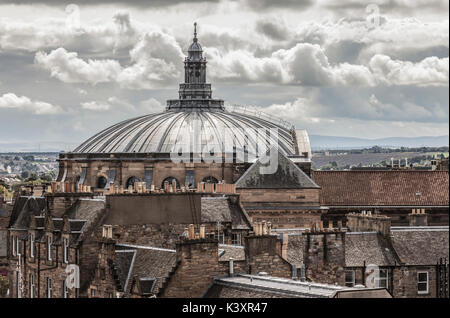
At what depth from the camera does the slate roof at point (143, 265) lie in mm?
48716

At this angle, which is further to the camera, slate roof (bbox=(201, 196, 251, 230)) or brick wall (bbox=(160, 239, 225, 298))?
slate roof (bbox=(201, 196, 251, 230))

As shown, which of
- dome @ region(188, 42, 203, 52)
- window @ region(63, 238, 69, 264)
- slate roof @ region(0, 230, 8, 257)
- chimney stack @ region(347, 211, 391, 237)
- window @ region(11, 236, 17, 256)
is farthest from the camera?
dome @ region(188, 42, 203, 52)

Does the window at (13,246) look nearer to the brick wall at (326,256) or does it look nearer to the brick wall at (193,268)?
the brick wall at (326,256)

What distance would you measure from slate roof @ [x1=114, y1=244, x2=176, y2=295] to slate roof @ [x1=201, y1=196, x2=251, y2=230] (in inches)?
539

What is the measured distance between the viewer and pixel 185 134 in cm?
12269

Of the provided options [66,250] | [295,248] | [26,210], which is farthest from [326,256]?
[26,210]

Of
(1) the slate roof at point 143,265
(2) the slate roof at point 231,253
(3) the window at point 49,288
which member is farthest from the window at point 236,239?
(1) the slate roof at point 143,265

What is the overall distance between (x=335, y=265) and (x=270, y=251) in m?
14.4

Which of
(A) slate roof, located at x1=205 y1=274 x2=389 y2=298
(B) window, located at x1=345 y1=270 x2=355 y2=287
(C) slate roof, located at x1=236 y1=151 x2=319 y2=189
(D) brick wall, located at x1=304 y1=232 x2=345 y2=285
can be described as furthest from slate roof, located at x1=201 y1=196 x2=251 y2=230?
(C) slate roof, located at x1=236 y1=151 x2=319 y2=189

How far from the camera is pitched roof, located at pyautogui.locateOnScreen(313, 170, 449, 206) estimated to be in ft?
359

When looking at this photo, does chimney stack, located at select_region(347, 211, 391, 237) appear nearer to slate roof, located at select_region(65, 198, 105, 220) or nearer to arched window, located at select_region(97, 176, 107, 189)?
slate roof, located at select_region(65, 198, 105, 220)

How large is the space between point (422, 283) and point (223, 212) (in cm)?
1157

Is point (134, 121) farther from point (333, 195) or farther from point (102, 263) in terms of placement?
point (102, 263)
